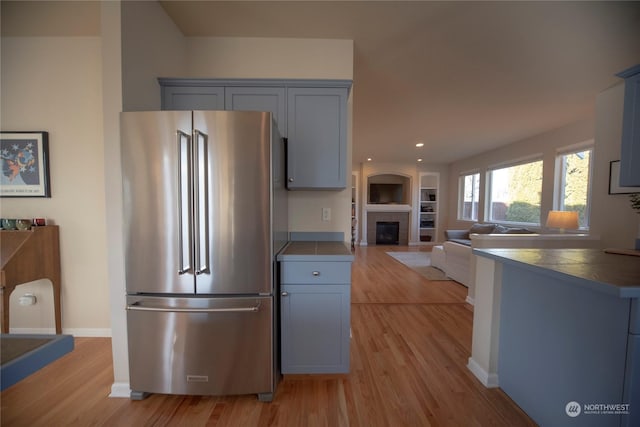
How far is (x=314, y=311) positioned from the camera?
1646 mm

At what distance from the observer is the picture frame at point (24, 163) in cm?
206

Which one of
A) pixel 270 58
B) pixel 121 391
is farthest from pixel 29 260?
pixel 270 58

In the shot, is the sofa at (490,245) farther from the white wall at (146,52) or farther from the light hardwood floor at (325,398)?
the white wall at (146,52)

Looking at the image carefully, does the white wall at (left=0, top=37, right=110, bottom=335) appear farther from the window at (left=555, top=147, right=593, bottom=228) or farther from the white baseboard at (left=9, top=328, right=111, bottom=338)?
the window at (left=555, top=147, right=593, bottom=228)

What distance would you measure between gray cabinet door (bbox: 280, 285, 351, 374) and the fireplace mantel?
6389 mm

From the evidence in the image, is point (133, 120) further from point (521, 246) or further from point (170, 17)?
point (521, 246)

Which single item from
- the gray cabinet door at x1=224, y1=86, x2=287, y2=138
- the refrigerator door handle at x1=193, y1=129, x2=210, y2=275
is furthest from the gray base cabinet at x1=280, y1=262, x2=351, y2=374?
the gray cabinet door at x1=224, y1=86, x2=287, y2=138

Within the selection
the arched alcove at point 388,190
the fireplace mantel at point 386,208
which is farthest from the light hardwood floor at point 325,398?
the arched alcove at point 388,190

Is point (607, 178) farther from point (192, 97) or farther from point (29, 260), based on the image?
point (29, 260)

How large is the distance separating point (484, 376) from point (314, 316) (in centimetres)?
125

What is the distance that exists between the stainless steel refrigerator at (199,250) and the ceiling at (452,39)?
3.69ft

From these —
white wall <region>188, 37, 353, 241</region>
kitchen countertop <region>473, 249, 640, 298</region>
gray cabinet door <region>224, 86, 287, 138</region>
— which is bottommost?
kitchen countertop <region>473, 249, 640, 298</region>

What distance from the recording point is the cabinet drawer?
1.63m

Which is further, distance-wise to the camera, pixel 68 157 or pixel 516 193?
pixel 516 193
